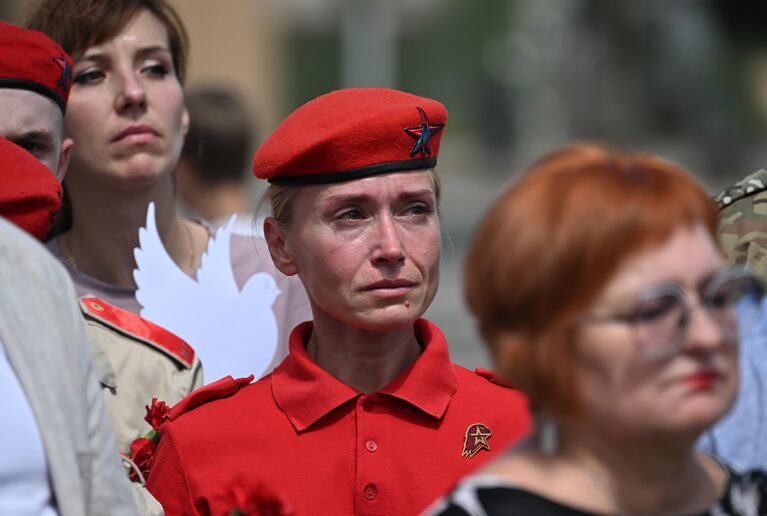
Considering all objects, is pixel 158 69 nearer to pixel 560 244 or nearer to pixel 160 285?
pixel 160 285

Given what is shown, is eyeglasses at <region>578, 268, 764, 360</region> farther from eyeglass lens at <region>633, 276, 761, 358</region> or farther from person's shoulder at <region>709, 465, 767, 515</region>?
person's shoulder at <region>709, 465, 767, 515</region>

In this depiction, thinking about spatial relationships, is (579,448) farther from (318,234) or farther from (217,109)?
(217,109)

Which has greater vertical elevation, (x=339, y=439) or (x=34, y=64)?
(x=34, y=64)

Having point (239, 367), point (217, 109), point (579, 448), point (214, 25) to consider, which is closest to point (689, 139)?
point (214, 25)

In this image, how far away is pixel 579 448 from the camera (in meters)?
2.10

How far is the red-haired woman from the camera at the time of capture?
1.99 meters

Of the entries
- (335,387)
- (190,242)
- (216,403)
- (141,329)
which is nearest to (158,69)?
(190,242)

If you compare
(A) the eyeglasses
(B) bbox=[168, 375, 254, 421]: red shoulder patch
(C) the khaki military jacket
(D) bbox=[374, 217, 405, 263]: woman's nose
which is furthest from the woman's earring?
(C) the khaki military jacket

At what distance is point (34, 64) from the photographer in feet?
11.0

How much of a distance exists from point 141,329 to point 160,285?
0.29 metres

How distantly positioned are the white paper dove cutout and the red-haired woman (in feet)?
5.48

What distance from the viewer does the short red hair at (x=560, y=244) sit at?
1995 millimetres

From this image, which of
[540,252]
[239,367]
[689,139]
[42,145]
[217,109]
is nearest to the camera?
[540,252]

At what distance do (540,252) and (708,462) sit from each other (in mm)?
468
